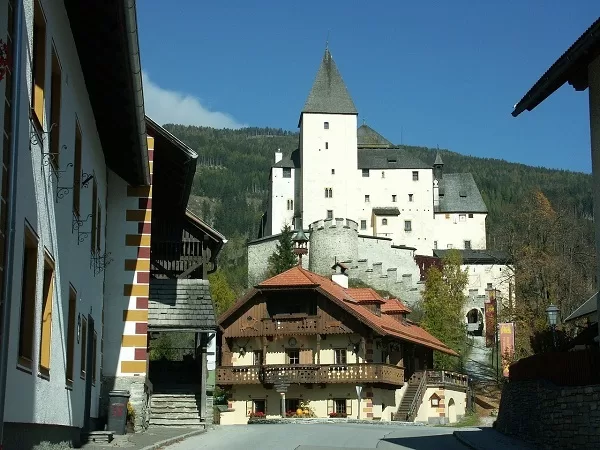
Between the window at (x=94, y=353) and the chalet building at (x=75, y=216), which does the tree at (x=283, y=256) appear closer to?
the chalet building at (x=75, y=216)

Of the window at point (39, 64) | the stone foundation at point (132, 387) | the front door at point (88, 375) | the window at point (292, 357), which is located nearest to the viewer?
the window at point (39, 64)

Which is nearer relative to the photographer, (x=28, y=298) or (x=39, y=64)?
(x=28, y=298)

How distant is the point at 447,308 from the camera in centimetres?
7281

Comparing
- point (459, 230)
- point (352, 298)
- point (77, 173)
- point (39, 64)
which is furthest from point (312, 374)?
point (459, 230)

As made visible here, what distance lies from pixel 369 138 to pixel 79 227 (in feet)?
365

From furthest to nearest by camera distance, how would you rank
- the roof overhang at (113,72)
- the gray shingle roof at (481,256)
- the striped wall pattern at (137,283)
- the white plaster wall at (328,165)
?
the white plaster wall at (328,165) → the gray shingle roof at (481,256) → the striped wall pattern at (137,283) → the roof overhang at (113,72)

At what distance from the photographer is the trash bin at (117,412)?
60.4 feet

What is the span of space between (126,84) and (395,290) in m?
74.3

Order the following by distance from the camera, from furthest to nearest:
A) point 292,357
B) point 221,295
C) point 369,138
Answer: point 369,138 < point 221,295 < point 292,357

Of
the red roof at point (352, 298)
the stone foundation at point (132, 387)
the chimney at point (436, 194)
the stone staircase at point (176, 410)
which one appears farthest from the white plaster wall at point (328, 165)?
the stone foundation at point (132, 387)

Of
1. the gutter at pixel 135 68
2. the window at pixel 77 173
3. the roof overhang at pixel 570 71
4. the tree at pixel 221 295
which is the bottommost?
the window at pixel 77 173

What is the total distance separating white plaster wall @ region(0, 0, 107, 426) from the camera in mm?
9490

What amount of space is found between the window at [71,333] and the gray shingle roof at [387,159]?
314ft

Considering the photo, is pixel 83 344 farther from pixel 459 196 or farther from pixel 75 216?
pixel 459 196
